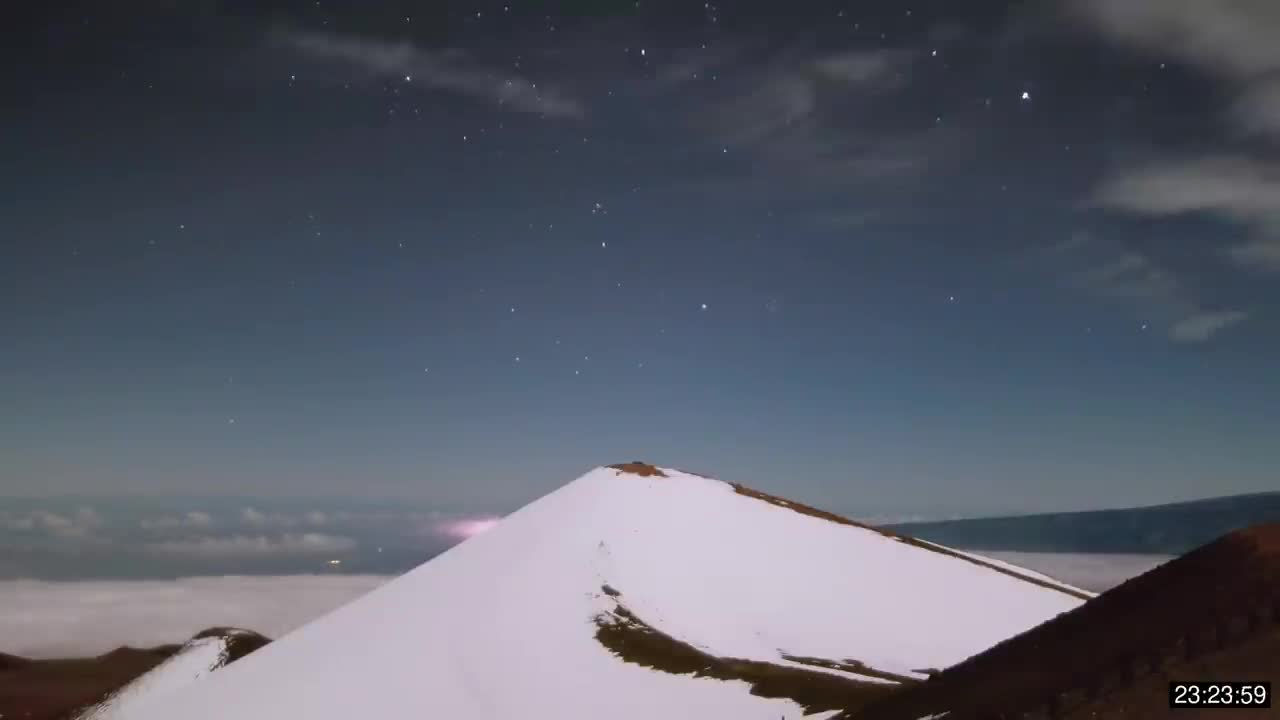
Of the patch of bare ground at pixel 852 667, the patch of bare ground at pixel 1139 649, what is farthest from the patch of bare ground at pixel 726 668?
the patch of bare ground at pixel 1139 649

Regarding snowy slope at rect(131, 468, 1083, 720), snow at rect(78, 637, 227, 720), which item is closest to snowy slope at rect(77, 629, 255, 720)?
snow at rect(78, 637, 227, 720)

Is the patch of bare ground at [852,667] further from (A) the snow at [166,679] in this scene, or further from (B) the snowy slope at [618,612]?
(A) the snow at [166,679]

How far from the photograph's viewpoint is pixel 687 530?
79.7 metres

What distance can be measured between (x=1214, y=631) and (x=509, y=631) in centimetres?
4780

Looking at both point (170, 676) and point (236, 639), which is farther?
point (236, 639)

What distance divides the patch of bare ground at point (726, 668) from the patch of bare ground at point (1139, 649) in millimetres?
13522

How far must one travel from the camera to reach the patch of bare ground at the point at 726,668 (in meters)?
41.8

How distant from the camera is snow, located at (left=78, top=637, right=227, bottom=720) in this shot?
78.6 m

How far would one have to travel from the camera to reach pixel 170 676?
306 feet
